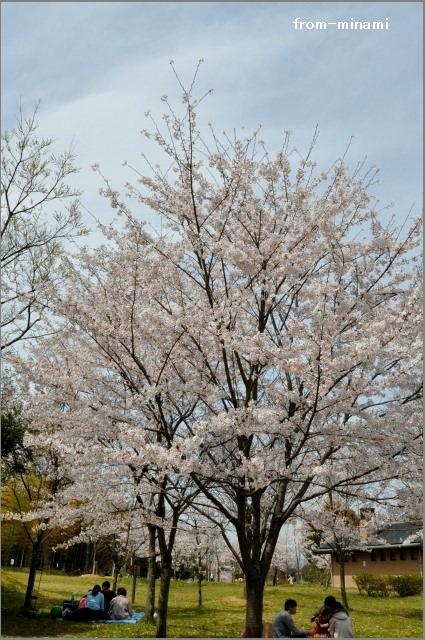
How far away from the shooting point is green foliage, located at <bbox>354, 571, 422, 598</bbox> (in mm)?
20953

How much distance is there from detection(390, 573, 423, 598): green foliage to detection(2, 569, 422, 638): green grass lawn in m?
0.43

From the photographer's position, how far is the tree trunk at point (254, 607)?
6355 millimetres

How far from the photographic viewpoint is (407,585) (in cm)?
2098

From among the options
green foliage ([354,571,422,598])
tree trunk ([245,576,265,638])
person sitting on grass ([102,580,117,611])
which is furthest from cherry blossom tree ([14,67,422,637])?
green foliage ([354,571,422,598])

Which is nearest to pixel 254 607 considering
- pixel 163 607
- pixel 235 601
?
pixel 163 607

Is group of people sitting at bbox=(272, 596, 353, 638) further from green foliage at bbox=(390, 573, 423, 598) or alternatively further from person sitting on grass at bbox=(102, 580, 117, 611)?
green foliage at bbox=(390, 573, 423, 598)

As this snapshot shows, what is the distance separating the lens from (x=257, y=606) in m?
6.39

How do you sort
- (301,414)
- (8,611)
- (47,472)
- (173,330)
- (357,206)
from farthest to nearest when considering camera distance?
(47,472) → (8,611) → (357,206) → (173,330) → (301,414)

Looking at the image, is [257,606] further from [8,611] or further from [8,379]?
[8,611]

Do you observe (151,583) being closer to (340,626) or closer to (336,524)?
(336,524)

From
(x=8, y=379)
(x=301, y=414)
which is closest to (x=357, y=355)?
(x=301, y=414)

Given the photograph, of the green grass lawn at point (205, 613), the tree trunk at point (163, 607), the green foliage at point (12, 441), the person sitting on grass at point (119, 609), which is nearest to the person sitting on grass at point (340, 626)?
the tree trunk at point (163, 607)

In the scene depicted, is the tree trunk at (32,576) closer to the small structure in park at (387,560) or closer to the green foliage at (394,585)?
the small structure in park at (387,560)

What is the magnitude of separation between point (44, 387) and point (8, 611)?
6.56m
